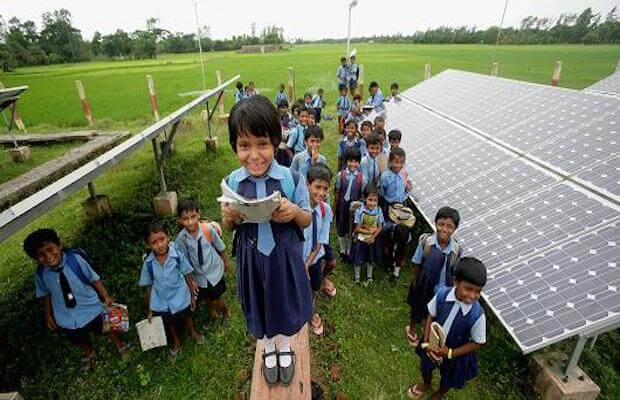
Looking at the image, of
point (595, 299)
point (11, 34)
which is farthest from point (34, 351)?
point (11, 34)

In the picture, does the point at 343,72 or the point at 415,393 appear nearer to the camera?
the point at 415,393

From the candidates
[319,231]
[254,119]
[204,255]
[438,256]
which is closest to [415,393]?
[438,256]

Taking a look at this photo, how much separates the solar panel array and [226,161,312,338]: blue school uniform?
6.15ft

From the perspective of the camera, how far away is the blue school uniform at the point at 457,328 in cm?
271

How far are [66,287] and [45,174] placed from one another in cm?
494

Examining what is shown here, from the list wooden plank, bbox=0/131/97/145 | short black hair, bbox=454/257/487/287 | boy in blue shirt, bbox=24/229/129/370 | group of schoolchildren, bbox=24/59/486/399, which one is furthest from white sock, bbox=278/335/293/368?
wooden plank, bbox=0/131/97/145

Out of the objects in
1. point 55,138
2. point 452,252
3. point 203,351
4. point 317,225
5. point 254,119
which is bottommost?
point 203,351

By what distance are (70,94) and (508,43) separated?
67252 millimetres

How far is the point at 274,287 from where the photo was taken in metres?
2.20

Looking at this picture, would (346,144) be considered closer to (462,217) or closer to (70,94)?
(462,217)

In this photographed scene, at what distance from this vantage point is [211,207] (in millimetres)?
7062

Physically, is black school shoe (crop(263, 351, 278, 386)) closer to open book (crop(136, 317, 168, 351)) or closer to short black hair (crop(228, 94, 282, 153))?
open book (crop(136, 317, 168, 351))

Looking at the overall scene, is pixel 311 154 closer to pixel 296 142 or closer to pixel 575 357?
pixel 296 142

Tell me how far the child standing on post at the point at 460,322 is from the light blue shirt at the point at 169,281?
8.05ft
